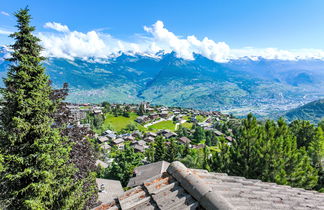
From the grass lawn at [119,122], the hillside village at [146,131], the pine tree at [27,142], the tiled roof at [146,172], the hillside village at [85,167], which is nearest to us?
the hillside village at [85,167]

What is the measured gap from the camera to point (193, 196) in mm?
2369

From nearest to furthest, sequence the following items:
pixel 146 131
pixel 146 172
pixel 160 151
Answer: pixel 146 172 → pixel 160 151 → pixel 146 131

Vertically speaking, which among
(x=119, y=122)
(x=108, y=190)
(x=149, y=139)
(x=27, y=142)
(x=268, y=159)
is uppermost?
(x=27, y=142)

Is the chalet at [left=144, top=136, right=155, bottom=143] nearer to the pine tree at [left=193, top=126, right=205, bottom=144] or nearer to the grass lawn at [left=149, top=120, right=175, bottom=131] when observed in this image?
the pine tree at [left=193, top=126, right=205, bottom=144]

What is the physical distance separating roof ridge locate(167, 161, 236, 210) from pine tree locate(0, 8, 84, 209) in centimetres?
608

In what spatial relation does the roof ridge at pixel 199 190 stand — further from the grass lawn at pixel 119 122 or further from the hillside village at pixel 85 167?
the grass lawn at pixel 119 122

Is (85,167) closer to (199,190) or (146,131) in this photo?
(199,190)

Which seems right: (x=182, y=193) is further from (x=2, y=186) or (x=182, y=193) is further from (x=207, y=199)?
(x=2, y=186)

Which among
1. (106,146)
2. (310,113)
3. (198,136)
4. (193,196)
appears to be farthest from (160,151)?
(310,113)

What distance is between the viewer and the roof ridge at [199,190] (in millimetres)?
2107

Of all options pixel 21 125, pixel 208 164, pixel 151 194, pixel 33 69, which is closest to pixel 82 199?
pixel 21 125

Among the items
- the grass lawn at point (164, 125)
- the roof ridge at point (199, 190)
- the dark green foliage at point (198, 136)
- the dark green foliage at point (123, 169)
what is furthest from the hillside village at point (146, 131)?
the roof ridge at point (199, 190)

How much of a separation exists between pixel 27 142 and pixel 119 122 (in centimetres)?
8641

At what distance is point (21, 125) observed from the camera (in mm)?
6277
